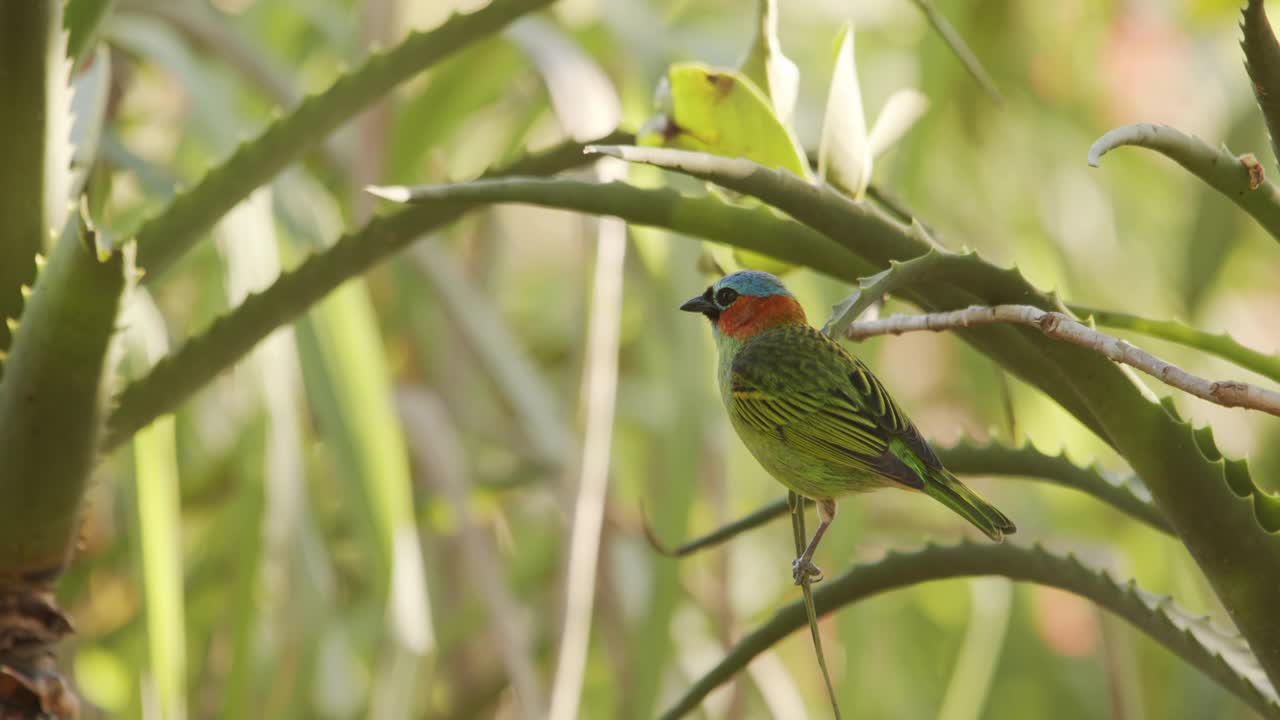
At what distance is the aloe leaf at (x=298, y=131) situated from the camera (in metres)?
0.78

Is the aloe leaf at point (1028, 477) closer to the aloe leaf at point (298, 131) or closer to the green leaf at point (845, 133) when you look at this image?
the green leaf at point (845, 133)

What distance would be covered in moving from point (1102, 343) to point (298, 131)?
52 cm

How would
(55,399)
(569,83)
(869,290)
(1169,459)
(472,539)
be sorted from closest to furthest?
(869,290) → (1169,459) → (55,399) → (569,83) → (472,539)

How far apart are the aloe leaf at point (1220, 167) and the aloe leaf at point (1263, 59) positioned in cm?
2

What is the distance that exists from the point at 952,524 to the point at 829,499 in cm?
142

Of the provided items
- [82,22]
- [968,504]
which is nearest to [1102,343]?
[968,504]

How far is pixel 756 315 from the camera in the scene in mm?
689

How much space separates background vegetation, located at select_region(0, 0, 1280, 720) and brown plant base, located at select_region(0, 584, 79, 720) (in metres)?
0.02

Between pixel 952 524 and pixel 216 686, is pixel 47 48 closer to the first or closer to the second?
pixel 216 686

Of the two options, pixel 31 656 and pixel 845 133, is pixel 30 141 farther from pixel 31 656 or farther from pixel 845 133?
pixel 845 133

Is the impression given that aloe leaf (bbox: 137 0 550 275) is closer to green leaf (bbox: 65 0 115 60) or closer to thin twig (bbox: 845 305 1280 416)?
green leaf (bbox: 65 0 115 60)

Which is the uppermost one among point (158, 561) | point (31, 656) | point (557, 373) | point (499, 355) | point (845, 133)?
point (557, 373)

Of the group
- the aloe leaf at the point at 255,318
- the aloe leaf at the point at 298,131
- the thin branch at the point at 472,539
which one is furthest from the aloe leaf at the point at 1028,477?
the thin branch at the point at 472,539

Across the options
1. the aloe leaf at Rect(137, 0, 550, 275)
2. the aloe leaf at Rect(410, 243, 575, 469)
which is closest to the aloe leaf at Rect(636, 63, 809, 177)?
the aloe leaf at Rect(137, 0, 550, 275)
